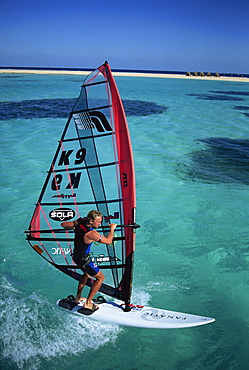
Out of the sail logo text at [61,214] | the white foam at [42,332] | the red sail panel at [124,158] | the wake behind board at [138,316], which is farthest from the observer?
the sail logo text at [61,214]

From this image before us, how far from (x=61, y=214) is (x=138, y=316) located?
217 cm

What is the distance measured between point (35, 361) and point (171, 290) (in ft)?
9.45

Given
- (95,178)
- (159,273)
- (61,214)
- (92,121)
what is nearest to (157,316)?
(159,273)

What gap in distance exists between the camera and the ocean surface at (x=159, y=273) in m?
4.91

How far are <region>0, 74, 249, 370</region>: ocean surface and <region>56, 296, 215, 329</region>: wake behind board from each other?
319mm

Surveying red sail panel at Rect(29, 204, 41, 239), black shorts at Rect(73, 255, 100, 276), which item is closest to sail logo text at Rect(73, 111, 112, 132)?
red sail panel at Rect(29, 204, 41, 239)

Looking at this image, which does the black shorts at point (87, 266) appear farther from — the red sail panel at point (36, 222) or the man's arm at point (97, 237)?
the red sail panel at point (36, 222)

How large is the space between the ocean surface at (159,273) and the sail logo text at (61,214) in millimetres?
1769

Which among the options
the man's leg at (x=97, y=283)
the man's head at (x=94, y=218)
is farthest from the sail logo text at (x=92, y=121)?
the man's leg at (x=97, y=283)

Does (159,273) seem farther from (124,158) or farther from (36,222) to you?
(124,158)

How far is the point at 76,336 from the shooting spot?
522cm

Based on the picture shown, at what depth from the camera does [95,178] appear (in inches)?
224

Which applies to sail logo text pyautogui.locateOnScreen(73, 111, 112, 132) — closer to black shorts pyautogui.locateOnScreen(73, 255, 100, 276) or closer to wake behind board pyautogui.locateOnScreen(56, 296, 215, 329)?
black shorts pyautogui.locateOnScreen(73, 255, 100, 276)

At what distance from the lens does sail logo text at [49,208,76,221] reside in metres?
5.52
